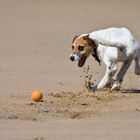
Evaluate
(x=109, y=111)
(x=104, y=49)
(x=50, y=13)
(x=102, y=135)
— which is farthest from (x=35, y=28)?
(x=102, y=135)

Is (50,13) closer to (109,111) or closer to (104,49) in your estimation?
(104,49)

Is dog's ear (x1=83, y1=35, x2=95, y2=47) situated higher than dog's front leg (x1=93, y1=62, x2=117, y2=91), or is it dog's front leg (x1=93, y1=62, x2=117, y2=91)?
dog's ear (x1=83, y1=35, x2=95, y2=47)

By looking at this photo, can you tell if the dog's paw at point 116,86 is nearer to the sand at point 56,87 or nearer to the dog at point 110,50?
the dog at point 110,50

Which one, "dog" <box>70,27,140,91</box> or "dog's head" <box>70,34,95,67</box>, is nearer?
"dog" <box>70,27,140,91</box>

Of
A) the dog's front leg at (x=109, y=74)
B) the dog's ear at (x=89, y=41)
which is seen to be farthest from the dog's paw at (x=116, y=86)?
the dog's ear at (x=89, y=41)

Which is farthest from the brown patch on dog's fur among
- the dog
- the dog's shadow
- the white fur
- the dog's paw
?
the dog's shadow

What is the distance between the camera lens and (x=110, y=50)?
482 inches

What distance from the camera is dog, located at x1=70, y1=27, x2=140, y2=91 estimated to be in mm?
11992

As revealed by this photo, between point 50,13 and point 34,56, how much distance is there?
1102 centimetres

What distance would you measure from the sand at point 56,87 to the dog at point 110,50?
1.13 ft

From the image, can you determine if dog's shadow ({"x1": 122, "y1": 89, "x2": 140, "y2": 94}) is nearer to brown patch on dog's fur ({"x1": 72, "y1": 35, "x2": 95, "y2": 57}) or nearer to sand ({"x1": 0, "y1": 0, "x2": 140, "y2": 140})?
sand ({"x1": 0, "y1": 0, "x2": 140, "y2": 140})

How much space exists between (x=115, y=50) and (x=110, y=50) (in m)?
0.11

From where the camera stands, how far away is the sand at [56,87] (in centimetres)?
922

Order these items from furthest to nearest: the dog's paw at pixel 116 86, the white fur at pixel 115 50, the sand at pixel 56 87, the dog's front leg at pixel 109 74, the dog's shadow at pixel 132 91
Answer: the dog's shadow at pixel 132 91, the dog's paw at pixel 116 86, the dog's front leg at pixel 109 74, the white fur at pixel 115 50, the sand at pixel 56 87
